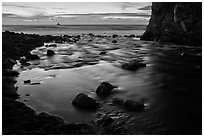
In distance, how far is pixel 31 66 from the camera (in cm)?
3278

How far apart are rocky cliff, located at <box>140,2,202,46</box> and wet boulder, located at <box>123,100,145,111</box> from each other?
41466 mm

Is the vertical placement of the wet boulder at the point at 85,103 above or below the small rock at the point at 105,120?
above

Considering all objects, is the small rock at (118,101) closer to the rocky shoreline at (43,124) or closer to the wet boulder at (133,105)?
the wet boulder at (133,105)

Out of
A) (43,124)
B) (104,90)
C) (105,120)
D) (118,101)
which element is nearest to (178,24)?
(104,90)

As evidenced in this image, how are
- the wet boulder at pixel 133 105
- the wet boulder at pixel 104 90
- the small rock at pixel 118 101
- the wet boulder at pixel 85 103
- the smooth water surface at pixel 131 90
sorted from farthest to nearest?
the wet boulder at pixel 104 90 < the small rock at pixel 118 101 < the wet boulder at pixel 85 103 < the wet boulder at pixel 133 105 < the smooth water surface at pixel 131 90

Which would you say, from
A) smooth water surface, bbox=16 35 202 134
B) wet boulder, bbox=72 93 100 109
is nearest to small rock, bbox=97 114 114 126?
smooth water surface, bbox=16 35 202 134

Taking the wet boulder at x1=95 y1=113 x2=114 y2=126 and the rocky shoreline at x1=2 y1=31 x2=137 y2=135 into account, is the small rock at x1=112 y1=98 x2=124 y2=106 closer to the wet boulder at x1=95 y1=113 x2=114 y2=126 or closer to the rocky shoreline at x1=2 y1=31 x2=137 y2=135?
the rocky shoreline at x1=2 y1=31 x2=137 y2=135

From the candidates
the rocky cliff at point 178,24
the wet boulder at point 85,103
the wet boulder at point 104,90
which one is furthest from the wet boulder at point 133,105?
the rocky cliff at point 178,24

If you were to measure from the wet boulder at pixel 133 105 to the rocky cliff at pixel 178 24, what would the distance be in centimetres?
4147

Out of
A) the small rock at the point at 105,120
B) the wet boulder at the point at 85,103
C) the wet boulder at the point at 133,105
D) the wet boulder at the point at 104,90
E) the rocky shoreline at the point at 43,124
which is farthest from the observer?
the wet boulder at the point at 104,90

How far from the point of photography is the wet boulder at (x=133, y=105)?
56.7 feet

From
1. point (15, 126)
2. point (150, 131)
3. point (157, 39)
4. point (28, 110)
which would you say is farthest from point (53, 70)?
point (157, 39)

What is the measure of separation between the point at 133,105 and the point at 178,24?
46507mm

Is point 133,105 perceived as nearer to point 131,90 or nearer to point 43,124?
point 131,90
